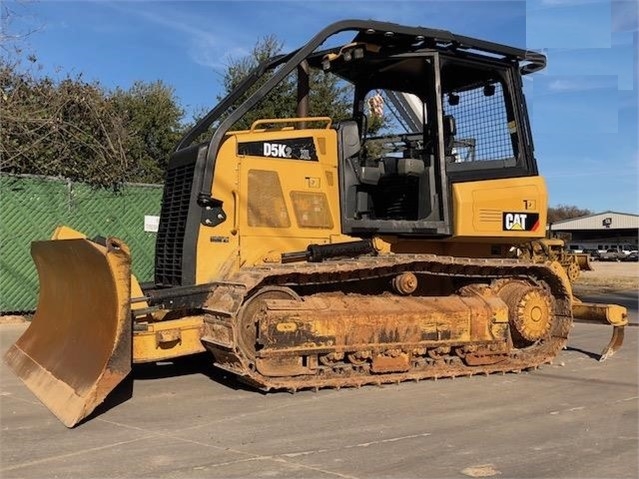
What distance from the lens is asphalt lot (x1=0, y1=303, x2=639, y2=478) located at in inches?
165

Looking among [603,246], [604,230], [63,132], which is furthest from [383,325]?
[603,246]

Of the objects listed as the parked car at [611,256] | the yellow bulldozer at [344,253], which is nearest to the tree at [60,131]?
the yellow bulldozer at [344,253]

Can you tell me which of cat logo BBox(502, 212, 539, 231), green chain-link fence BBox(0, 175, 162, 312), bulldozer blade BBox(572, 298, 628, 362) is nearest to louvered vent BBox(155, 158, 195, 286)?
cat logo BBox(502, 212, 539, 231)

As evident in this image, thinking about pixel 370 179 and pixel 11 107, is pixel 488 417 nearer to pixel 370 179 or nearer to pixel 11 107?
pixel 370 179

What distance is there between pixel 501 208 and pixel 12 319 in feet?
26.1

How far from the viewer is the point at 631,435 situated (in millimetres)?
5004

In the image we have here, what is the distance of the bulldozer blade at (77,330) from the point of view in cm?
535

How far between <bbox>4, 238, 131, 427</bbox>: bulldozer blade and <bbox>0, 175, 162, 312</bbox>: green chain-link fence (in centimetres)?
416

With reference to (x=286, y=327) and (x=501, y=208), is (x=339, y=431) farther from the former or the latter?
(x=501, y=208)

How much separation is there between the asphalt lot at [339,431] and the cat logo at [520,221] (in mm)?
1641

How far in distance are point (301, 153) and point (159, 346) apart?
248cm

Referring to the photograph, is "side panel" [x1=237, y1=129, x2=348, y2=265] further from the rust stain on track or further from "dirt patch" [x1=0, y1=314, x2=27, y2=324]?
"dirt patch" [x1=0, y1=314, x2=27, y2=324]

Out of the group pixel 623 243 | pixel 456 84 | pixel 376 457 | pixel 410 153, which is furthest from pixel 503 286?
pixel 623 243

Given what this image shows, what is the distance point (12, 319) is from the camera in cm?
1109
